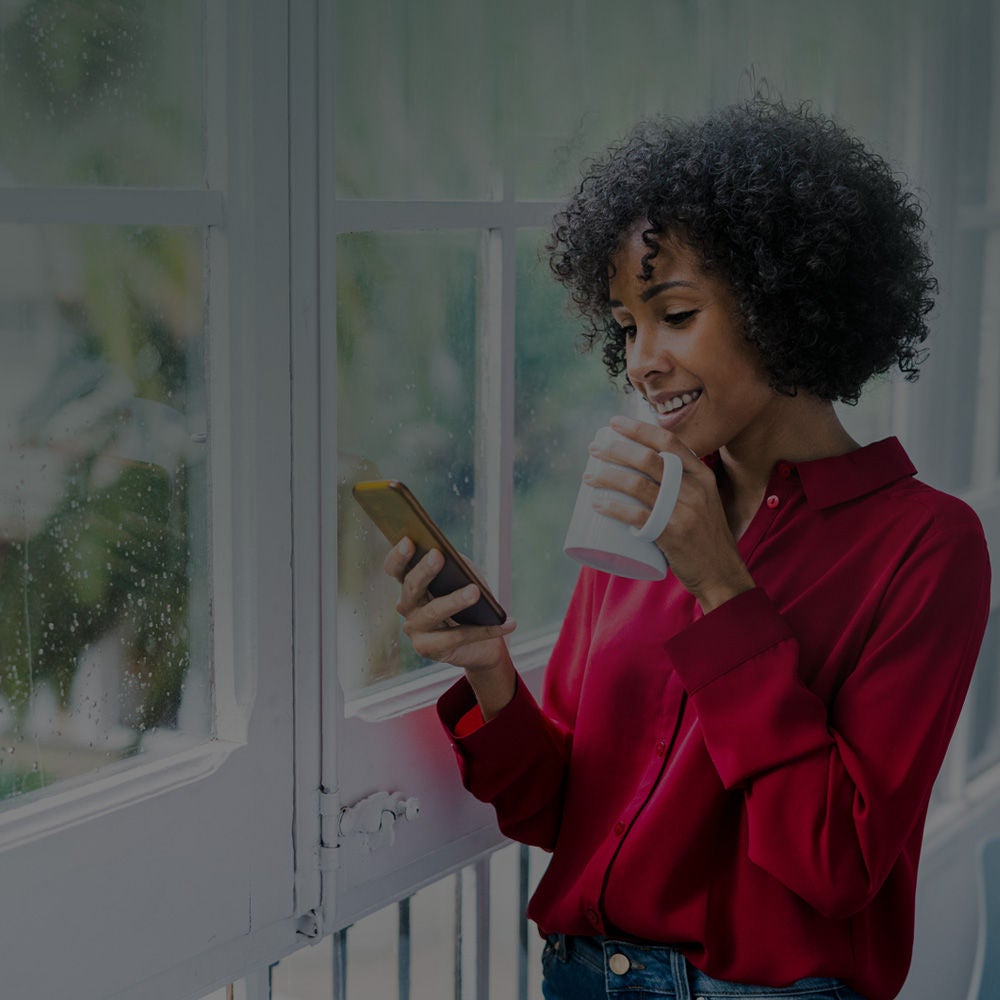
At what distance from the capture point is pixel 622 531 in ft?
3.57

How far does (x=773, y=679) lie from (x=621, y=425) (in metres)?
0.24

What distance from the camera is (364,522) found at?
131 centimetres

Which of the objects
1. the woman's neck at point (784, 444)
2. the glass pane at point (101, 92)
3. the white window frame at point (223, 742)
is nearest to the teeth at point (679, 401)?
the woman's neck at point (784, 444)

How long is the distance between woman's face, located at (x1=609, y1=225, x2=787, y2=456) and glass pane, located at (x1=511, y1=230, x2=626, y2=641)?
342 millimetres

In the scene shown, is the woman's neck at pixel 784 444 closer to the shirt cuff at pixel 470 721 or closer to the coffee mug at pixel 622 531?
the coffee mug at pixel 622 531

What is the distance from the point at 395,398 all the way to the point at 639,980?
23.3 inches

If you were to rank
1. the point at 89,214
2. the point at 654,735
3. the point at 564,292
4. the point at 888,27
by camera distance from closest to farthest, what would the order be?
1. the point at 89,214
2. the point at 654,735
3. the point at 564,292
4. the point at 888,27

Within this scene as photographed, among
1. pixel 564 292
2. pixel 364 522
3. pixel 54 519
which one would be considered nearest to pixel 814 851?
pixel 364 522

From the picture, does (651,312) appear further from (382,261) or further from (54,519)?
(54,519)

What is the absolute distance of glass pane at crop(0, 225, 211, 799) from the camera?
3.23ft

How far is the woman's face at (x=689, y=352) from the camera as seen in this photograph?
3.78ft

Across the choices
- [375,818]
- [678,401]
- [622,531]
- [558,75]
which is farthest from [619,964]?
[558,75]

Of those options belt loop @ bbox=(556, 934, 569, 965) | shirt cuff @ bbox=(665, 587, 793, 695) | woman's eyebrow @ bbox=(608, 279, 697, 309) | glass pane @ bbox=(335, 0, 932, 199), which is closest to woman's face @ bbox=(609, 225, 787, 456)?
woman's eyebrow @ bbox=(608, 279, 697, 309)

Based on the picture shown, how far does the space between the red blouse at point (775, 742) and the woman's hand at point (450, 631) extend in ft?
0.10
